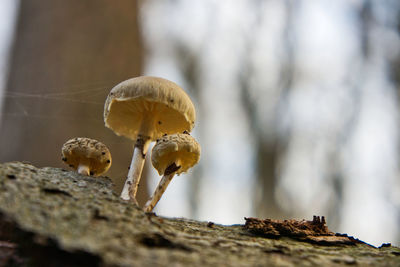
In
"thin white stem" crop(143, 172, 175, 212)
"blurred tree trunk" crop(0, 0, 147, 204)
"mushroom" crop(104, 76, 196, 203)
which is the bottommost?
"thin white stem" crop(143, 172, 175, 212)

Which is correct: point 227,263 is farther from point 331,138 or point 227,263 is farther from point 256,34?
point 256,34

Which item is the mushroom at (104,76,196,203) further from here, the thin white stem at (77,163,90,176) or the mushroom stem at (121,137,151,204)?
the thin white stem at (77,163,90,176)

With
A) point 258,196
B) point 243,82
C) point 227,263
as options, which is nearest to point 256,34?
point 243,82

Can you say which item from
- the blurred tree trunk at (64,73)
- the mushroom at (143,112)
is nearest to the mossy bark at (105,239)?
the mushroom at (143,112)

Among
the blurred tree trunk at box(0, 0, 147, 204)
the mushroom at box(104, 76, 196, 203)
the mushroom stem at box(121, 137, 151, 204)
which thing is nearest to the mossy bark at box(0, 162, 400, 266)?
the mushroom stem at box(121, 137, 151, 204)

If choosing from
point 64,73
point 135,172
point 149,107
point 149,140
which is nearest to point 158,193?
point 135,172

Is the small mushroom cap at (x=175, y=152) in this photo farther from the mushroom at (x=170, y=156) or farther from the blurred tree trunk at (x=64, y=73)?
the blurred tree trunk at (x=64, y=73)

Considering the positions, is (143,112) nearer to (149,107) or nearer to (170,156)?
(149,107)
